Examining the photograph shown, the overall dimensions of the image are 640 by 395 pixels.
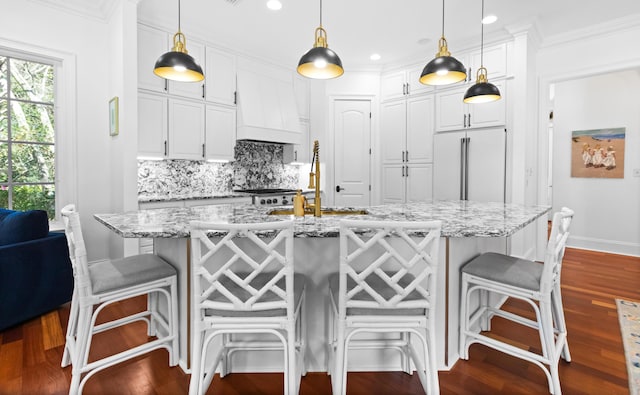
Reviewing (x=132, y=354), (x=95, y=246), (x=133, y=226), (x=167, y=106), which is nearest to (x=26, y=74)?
(x=167, y=106)

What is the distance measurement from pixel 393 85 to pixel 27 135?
14.7 ft

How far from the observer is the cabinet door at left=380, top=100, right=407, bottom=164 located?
194 inches

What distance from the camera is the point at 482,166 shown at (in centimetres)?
411

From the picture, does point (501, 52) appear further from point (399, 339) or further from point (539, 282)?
point (399, 339)

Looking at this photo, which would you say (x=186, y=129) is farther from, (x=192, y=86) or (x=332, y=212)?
(x=332, y=212)

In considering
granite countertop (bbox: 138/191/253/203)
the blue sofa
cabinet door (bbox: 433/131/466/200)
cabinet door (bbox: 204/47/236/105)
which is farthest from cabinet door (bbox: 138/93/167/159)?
cabinet door (bbox: 433/131/466/200)

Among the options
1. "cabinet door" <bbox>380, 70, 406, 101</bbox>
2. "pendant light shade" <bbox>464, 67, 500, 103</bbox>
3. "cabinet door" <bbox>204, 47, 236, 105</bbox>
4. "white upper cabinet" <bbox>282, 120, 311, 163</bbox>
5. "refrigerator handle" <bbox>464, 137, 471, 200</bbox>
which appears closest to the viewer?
"pendant light shade" <bbox>464, 67, 500, 103</bbox>

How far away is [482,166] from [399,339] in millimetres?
3004

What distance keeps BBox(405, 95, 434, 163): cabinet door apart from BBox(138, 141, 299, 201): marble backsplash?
1859 mm

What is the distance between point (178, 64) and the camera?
6.94 feet

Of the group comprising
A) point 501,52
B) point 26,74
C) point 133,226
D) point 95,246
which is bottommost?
point 95,246

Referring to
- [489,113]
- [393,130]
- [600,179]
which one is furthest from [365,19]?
[600,179]

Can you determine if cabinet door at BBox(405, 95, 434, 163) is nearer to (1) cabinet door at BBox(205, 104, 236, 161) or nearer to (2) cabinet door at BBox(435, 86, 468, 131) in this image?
(2) cabinet door at BBox(435, 86, 468, 131)

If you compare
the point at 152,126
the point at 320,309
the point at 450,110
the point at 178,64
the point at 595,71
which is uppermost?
the point at 595,71
